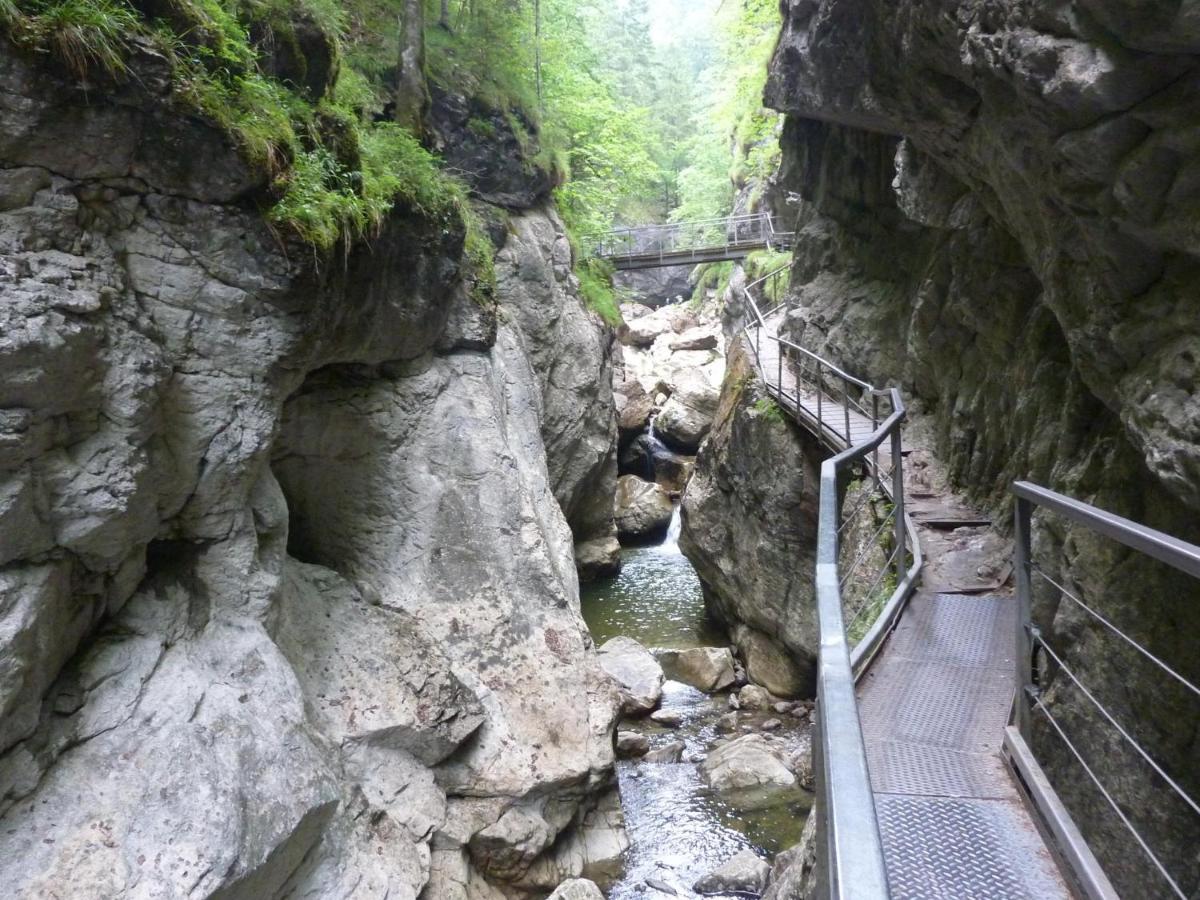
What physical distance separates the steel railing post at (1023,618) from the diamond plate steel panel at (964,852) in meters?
0.41

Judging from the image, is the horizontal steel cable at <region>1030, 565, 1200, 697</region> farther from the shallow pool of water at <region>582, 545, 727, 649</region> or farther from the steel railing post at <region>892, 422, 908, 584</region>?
the shallow pool of water at <region>582, 545, 727, 649</region>

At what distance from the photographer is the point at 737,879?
25.8 feet

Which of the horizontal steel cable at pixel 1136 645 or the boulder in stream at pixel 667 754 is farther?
the boulder in stream at pixel 667 754

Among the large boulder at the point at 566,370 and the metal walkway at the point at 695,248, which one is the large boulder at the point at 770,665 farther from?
the metal walkway at the point at 695,248

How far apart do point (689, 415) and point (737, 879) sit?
15.9 meters

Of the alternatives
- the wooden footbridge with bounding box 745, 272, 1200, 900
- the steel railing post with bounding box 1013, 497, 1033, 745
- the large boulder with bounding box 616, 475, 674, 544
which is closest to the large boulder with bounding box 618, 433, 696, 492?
the large boulder with bounding box 616, 475, 674, 544

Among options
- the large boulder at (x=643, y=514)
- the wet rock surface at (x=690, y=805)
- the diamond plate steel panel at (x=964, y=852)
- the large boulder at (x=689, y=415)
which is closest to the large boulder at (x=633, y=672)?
the wet rock surface at (x=690, y=805)

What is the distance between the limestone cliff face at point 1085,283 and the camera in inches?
148

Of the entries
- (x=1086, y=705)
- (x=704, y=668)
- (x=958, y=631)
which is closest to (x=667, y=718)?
(x=704, y=668)

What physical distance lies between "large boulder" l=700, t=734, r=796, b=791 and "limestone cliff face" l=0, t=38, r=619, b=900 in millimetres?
2528

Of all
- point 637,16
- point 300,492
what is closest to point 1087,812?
point 300,492

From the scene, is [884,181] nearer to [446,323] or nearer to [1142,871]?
[446,323]

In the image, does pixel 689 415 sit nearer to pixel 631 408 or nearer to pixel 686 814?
pixel 631 408

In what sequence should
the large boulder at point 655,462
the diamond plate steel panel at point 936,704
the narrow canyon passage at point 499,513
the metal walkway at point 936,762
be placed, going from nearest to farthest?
the metal walkway at point 936,762, the diamond plate steel panel at point 936,704, the narrow canyon passage at point 499,513, the large boulder at point 655,462
